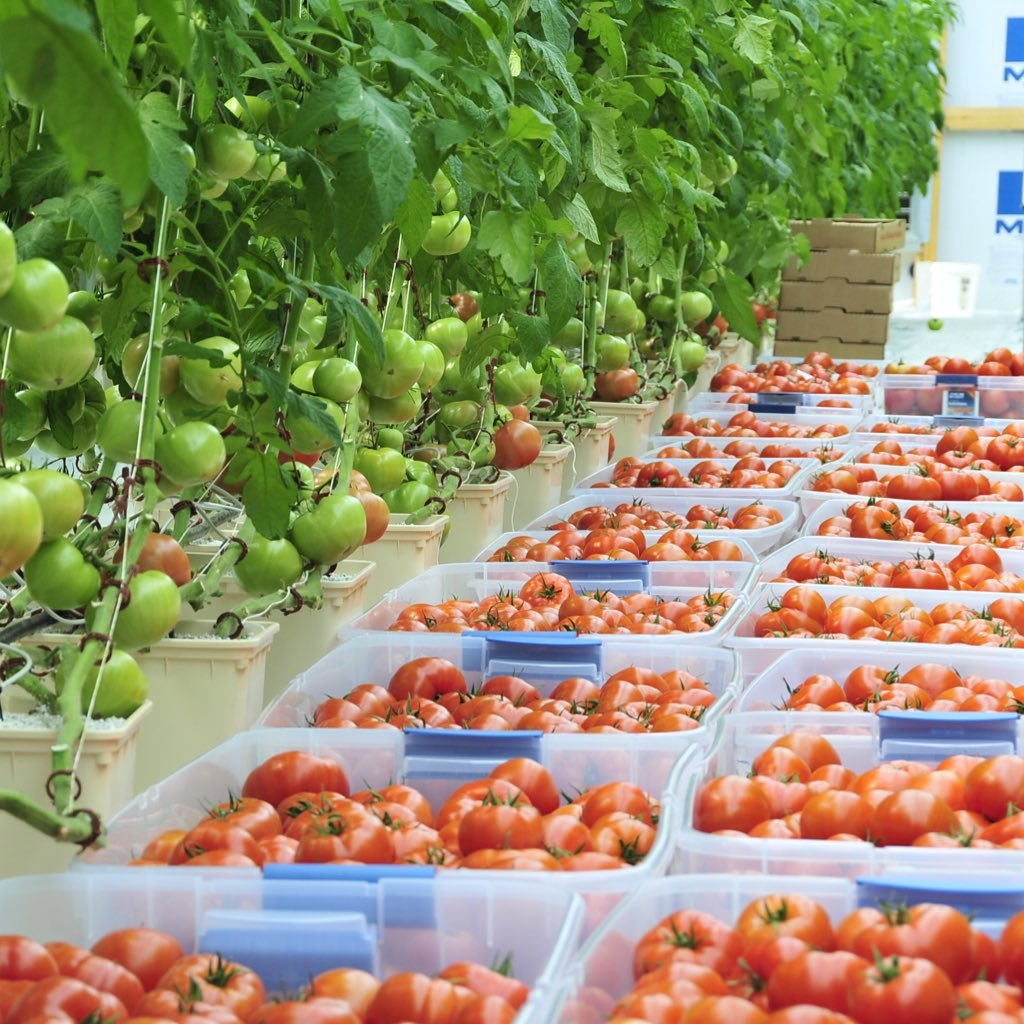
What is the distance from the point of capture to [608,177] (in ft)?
9.04

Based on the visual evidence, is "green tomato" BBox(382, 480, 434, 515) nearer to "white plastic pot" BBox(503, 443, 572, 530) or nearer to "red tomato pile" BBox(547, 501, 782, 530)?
"red tomato pile" BBox(547, 501, 782, 530)

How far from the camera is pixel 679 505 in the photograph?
3.90 m

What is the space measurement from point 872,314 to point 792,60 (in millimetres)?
1805

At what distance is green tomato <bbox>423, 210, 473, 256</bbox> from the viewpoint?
8.54 ft

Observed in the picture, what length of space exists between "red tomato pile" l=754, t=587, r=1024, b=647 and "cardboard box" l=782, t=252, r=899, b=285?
374 cm

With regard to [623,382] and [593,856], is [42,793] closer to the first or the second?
[593,856]

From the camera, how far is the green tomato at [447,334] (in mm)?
2969

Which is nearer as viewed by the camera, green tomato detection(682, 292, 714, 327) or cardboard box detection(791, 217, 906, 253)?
green tomato detection(682, 292, 714, 327)

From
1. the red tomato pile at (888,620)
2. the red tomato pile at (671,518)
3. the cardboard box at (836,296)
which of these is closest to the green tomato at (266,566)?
the red tomato pile at (888,620)

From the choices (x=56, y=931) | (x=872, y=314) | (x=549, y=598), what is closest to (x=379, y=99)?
(x=56, y=931)

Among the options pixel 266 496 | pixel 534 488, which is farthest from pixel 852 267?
pixel 266 496

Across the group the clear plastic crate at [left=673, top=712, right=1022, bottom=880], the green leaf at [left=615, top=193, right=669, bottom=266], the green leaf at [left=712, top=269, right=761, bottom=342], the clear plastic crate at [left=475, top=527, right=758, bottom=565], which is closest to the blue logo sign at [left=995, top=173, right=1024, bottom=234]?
the green leaf at [left=712, top=269, right=761, bottom=342]

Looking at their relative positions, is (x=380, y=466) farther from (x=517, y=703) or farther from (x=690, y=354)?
(x=690, y=354)

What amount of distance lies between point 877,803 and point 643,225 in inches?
63.3
